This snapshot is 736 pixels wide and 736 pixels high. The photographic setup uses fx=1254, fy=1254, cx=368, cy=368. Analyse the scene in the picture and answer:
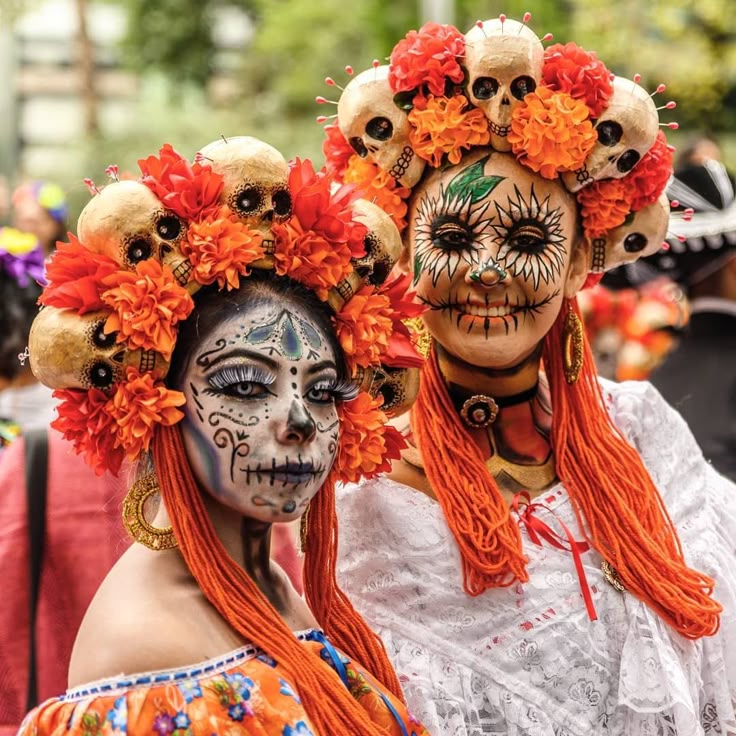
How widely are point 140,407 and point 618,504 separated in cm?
131

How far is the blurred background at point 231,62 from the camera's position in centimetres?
1578

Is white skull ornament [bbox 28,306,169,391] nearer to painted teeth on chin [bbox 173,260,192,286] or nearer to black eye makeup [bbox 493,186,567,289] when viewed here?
painted teeth on chin [bbox 173,260,192,286]

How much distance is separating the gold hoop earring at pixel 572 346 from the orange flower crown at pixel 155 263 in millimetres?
955

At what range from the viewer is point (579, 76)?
114 inches

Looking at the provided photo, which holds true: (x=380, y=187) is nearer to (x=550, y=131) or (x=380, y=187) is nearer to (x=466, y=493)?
(x=550, y=131)

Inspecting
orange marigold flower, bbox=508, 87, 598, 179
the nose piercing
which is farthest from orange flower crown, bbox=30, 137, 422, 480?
orange marigold flower, bbox=508, 87, 598, 179

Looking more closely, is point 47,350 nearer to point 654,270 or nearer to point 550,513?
point 550,513

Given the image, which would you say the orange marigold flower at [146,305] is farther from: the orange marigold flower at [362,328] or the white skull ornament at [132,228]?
the orange marigold flower at [362,328]

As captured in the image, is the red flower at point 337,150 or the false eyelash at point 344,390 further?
the red flower at point 337,150

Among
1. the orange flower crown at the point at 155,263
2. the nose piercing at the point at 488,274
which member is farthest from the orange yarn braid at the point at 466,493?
the orange flower crown at the point at 155,263

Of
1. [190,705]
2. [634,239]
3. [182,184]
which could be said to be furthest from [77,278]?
[634,239]

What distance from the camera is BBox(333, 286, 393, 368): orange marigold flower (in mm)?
2400

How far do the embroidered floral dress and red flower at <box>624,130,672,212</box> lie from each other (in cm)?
151

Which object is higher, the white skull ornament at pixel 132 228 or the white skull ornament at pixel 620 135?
the white skull ornament at pixel 620 135
